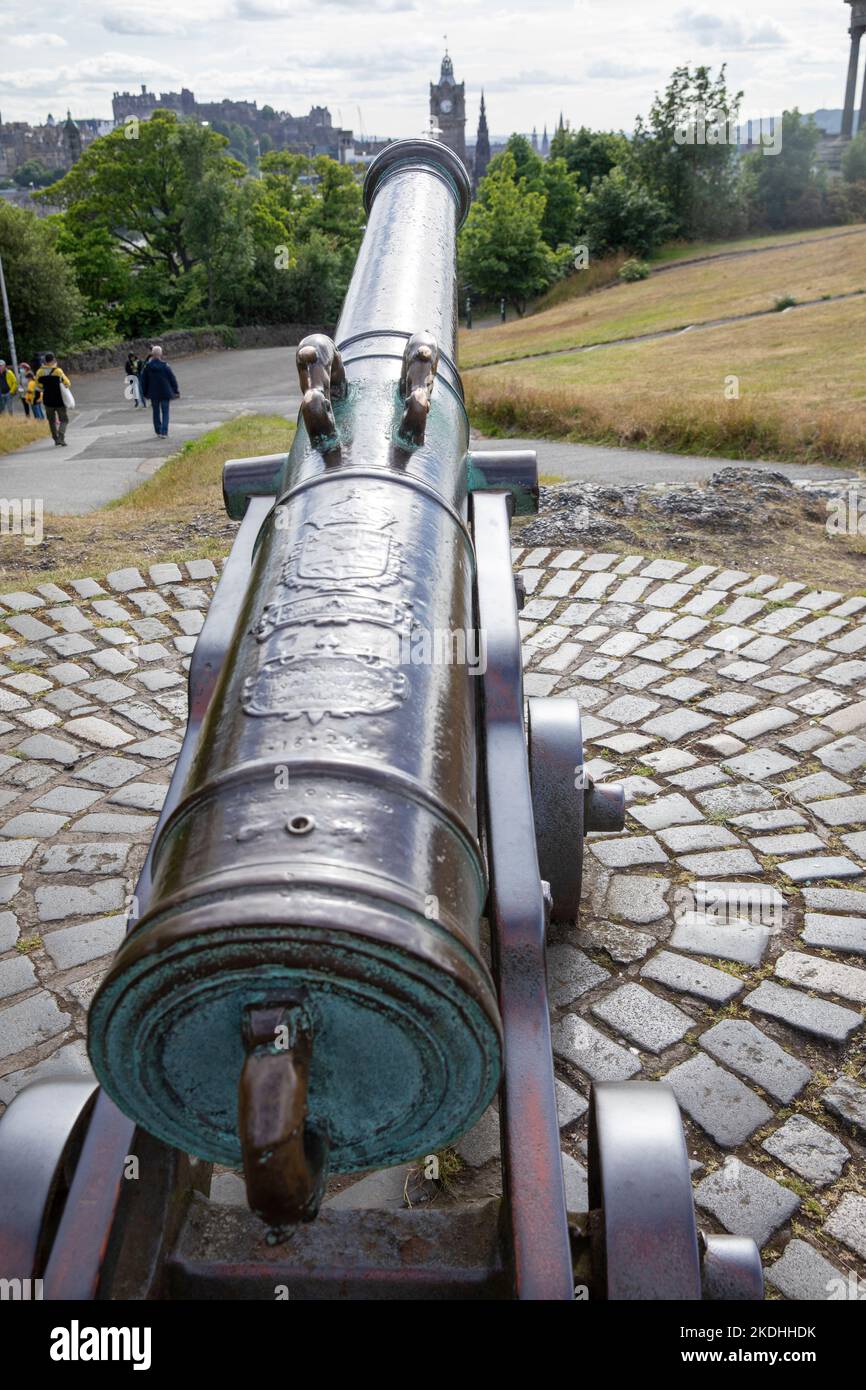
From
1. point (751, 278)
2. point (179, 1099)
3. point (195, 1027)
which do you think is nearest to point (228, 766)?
point (195, 1027)

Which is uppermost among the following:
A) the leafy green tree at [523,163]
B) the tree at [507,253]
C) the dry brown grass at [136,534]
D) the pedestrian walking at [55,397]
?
the leafy green tree at [523,163]

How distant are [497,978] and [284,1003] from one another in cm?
104

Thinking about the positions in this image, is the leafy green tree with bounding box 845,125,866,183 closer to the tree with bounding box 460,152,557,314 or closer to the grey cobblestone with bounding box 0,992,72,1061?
the tree with bounding box 460,152,557,314

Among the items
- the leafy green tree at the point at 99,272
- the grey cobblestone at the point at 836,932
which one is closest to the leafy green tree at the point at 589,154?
the leafy green tree at the point at 99,272

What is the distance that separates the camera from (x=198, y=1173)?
2549 mm

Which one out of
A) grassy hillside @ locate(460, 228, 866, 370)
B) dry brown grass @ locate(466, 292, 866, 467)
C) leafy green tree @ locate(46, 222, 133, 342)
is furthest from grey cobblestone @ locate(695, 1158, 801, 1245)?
leafy green tree @ locate(46, 222, 133, 342)

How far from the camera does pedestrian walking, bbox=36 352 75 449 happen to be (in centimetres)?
1555

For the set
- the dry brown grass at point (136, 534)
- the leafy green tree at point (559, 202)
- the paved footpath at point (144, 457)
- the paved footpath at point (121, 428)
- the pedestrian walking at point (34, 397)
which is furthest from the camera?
the leafy green tree at point (559, 202)

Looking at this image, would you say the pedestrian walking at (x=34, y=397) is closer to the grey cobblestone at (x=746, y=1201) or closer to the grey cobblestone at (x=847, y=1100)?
the grey cobblestone at (x=847, y=1100)

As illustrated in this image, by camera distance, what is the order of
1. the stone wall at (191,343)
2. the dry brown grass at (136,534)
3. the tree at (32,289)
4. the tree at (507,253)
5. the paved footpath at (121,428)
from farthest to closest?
the tree at (507,253)
the stone wall at (191,343)
the tree at (32,289)
the paved footpath at (121,428)
the dry brown grass at (136,534)

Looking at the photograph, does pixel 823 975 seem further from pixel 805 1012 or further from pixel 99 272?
pixel 99 272

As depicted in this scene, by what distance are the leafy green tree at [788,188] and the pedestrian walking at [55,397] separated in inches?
1486

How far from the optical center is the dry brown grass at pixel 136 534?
7777 mm
